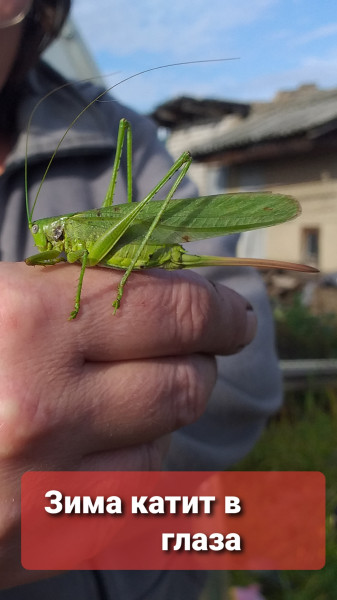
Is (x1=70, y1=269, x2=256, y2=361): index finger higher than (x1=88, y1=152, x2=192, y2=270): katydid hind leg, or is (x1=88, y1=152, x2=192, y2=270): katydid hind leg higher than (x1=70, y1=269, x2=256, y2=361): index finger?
(x1=88, y1=152, x2=192, y2=270): katydid hind leg

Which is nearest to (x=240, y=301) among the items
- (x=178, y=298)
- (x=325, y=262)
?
(x=178, y=298)

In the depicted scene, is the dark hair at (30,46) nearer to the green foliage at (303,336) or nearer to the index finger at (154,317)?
the index finger at (154,317)

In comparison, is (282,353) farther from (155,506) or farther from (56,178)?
(155,506)

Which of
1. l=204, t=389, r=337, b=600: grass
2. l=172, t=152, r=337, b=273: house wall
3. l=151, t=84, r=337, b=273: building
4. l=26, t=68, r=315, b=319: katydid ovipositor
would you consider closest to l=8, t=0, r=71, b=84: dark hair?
l=151, t=84, r=337, b=273: building

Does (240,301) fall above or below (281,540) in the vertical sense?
above

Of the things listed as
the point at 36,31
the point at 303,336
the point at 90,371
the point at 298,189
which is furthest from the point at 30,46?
the point at 303,336

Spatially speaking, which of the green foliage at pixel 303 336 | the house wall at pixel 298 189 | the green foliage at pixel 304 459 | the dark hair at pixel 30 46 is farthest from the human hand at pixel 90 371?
the green foliage at pixel 303 336

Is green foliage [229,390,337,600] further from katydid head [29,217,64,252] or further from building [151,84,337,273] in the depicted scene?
katydid head [29,217,64,252]

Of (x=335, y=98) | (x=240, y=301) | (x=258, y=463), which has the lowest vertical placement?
(x=258, y=463)
